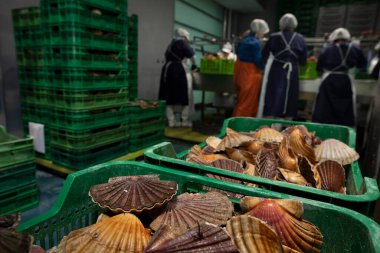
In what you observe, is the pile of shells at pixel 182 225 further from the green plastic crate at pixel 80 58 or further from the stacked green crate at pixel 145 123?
the stacked green crate at pixel 145 123

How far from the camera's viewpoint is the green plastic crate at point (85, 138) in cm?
222

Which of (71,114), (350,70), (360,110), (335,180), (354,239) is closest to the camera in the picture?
(354,239)

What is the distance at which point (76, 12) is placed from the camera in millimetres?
2020

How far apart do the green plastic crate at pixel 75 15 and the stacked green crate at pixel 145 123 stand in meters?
0.83

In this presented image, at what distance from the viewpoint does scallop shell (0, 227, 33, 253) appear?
0.48 m

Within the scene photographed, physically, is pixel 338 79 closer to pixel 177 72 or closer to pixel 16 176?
pixel 177 72

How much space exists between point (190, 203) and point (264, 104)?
285 centimetres

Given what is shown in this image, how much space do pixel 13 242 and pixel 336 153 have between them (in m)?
1.15

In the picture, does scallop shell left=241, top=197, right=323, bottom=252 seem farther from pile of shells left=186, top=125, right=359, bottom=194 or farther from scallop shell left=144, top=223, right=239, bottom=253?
pile of shells left=186, top=125, right=359, bottom=194

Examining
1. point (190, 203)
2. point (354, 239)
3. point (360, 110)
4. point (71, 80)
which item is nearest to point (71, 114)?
point (71, 80)

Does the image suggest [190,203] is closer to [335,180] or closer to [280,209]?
[280,209]

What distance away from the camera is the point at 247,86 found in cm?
353

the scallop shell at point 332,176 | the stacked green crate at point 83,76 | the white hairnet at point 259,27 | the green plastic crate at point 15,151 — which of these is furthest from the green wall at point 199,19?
the scallop shell at point 332,176

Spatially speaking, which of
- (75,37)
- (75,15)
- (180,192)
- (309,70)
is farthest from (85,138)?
(309,70)
